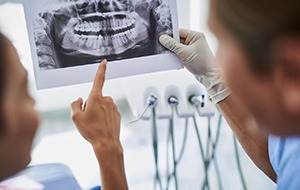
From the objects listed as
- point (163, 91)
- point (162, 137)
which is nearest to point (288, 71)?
point (163, 91)

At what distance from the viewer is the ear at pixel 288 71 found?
0.60 m

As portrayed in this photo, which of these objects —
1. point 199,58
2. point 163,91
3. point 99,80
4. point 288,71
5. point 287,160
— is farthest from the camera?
point 163,91

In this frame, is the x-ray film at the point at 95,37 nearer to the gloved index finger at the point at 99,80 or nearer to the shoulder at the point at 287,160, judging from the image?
the gloved index finger at the point at 99,80

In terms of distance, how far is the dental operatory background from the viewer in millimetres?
1564

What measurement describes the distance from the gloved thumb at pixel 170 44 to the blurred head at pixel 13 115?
49cm

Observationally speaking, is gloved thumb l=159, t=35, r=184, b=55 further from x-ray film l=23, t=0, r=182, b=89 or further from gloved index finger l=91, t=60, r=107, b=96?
gloved index finger l=91, t=60, r=107, b=96

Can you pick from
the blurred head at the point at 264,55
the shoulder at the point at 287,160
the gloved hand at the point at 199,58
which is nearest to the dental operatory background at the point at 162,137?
the gloved hand at the point at 199,58

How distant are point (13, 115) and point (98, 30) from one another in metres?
0.47

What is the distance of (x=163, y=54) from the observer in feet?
3.72

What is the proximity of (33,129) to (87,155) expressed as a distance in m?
0.94

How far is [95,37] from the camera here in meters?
1.09

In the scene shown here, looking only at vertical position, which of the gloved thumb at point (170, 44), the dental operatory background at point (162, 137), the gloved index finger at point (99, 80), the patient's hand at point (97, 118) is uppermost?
the gloved thumb at point (170, 44)

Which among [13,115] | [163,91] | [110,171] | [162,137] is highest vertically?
[13,115]

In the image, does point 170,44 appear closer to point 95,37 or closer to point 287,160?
point 95,37
